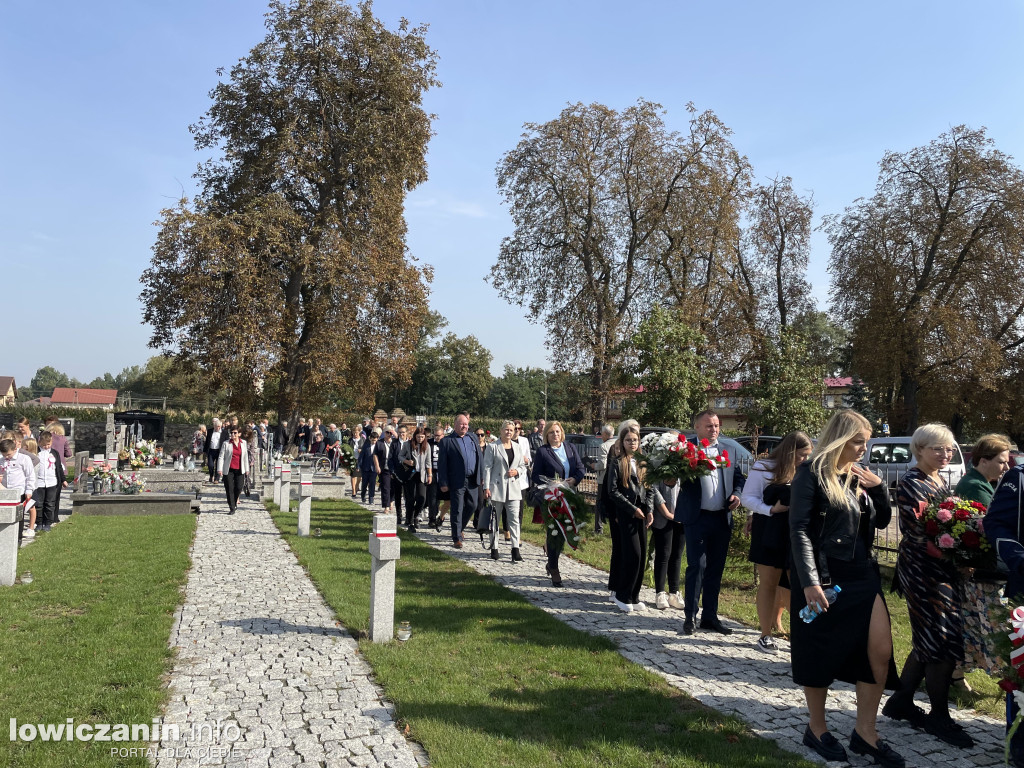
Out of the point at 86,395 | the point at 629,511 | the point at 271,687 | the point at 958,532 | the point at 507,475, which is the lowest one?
the point at 271,687

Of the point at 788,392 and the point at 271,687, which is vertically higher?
the point at 788,392

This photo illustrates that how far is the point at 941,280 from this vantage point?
103 feet

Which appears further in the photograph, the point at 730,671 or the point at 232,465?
the point at 232,465

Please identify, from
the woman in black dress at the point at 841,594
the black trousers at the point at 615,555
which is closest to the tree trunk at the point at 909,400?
the black trousers at the point at 615,555

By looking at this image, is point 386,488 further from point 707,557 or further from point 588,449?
point 707,557

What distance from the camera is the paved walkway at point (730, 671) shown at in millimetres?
4645

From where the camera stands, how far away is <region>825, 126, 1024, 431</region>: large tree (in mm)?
30062

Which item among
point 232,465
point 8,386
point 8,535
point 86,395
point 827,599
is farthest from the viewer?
point 86,395

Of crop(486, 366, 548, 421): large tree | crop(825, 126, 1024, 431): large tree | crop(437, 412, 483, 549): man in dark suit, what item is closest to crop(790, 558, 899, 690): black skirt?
crop(437, 412, 483, 549): man in dark suit

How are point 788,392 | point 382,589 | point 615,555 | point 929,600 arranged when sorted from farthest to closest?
1. point 788,392
2. point 615,555
3. point 382,589
4. point 929,600

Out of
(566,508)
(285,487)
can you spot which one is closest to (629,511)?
(566,508)

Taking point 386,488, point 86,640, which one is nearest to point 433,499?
point 386,488

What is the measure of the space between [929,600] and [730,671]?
1788 millimetres

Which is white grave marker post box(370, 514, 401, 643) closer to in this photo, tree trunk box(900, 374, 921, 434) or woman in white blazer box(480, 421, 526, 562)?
woman in white blazer box(480, 421, 526, 562)
